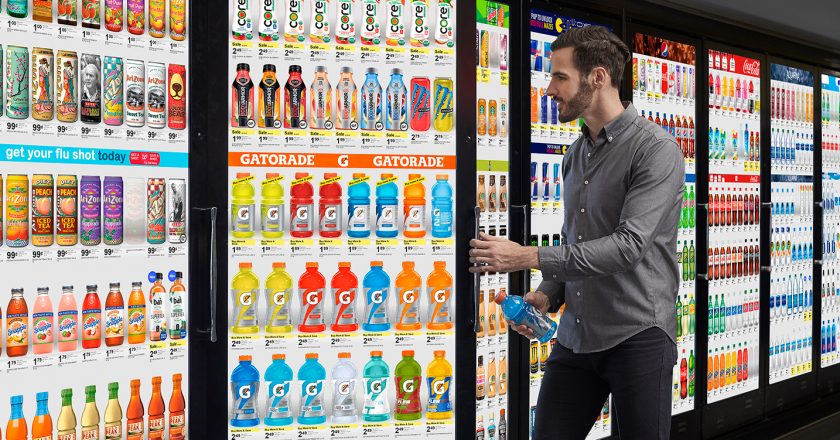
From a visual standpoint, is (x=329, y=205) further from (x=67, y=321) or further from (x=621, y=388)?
(x=621, y=388)

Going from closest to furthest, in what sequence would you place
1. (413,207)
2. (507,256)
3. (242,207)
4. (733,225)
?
(507,256) → (242,207) → (413,207) → (733,225)

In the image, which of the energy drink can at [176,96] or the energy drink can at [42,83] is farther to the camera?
the energy drink can at [176,96]

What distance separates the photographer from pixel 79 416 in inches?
98.3

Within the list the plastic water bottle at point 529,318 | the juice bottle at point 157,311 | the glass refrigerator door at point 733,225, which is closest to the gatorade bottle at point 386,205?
the plastic water bottle at point 529,318

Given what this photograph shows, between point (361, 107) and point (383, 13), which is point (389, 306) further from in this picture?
point (383, 13)

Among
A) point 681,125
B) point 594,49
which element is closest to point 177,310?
point 594,49

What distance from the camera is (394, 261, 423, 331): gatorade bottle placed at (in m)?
2.91

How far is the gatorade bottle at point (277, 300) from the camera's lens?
8.98ft

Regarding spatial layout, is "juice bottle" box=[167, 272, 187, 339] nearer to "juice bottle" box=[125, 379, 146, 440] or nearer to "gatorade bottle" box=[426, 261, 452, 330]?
"juice bottle" box=[125, 379, 146, 440]

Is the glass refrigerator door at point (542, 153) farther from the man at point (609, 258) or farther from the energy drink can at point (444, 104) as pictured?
the man at point (609, 258)

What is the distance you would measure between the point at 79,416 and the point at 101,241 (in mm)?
630

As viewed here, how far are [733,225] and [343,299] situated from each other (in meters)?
2.86

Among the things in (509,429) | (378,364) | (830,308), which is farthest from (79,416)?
(830,308)

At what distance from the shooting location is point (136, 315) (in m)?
2.54
